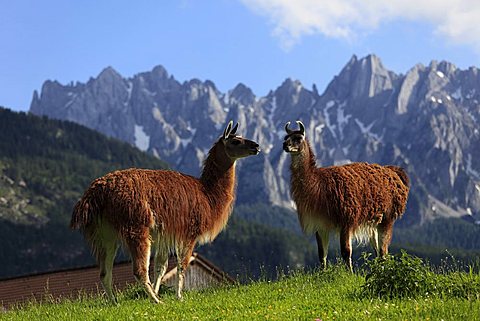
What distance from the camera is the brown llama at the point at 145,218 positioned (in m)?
15.5

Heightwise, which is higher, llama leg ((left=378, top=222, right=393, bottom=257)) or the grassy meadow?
llama leg ((left=378, top=222, right=393, bottom=257))

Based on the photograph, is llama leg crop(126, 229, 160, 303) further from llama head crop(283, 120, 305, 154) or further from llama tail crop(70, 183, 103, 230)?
llama head crop(283, 120, 305, 154)

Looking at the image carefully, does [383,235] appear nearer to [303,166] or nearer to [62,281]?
[303,166]

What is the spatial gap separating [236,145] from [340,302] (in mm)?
6504

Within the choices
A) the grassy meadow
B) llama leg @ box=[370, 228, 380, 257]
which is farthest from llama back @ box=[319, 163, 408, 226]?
the grassy meadow

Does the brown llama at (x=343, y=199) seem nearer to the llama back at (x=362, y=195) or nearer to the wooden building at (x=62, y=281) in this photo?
the llama back at (x=362, y=195)

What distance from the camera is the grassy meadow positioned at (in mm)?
11500

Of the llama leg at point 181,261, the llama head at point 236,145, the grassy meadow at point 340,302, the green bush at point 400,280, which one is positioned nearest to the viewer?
the grassy meadow at point 340,302

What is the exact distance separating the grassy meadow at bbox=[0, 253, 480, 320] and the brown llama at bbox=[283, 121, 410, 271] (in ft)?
6.79

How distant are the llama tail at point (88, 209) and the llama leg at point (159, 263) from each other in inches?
65.3

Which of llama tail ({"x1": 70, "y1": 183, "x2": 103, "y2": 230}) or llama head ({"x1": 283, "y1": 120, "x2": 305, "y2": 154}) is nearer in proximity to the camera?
llama tail ({"x1": 70, "y1": 183, "x2": 103, "y2": 230})

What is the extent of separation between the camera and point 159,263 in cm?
1669

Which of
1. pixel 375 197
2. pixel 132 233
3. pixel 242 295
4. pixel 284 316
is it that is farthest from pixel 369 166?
pixel 284 316

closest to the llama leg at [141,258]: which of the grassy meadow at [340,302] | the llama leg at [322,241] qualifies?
the grassy meadow at [340,302]
